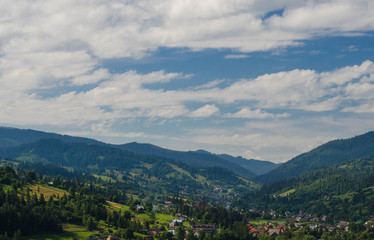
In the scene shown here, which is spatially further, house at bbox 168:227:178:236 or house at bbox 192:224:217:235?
house at bbox 192:224:217:235

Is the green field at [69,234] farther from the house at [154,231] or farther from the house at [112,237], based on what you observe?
the house at [154,231]

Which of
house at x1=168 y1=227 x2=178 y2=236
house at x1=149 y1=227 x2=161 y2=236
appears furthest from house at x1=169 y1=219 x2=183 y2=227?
house at x1=149 y1=227 x2=161 y2=236

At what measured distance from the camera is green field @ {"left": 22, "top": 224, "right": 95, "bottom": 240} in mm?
128762

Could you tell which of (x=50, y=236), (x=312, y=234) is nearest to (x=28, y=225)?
(x=50, y=236)

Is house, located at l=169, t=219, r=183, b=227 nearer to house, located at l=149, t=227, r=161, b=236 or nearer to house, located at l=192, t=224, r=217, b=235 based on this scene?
house, located at l=192, t=224, r=217, b=235

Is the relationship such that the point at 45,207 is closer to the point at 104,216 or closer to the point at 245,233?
the point at 104,216

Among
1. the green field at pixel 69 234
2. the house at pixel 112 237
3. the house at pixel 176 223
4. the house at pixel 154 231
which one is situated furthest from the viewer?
the house at pixel 176 223

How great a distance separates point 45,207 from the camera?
15375 cm

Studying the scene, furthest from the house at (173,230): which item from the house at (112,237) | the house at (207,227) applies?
the house at (112,237)

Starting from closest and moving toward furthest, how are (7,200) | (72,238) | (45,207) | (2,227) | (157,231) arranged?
(2,227) → (72,238) → (7,200) → (45,207) → (157,231)

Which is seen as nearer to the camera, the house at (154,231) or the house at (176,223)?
the house at (154,231)

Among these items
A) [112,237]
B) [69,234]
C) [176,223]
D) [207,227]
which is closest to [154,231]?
[112,237]

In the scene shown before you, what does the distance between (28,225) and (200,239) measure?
64.6 metres

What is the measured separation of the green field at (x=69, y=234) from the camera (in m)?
129
